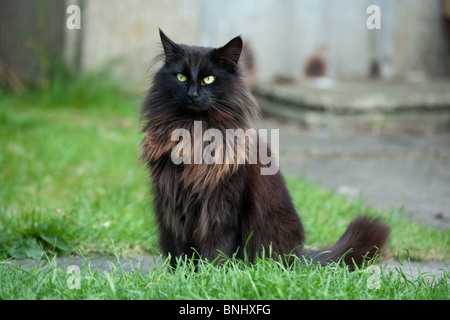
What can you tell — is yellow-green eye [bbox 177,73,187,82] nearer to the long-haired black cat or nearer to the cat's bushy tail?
the long-haired black cat

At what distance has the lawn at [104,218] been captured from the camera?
225 cm

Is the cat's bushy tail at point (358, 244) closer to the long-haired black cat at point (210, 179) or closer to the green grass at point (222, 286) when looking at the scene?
the long-haired black cat at point (210, 179)

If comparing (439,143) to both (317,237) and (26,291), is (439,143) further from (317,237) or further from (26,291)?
(26,291)

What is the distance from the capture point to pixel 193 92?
8.38ft

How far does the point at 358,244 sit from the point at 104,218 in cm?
170

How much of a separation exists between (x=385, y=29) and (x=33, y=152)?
16.4 feet

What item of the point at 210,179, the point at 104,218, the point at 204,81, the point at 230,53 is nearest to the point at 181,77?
the point at 204,81

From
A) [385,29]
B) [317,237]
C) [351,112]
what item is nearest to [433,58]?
[385,29]

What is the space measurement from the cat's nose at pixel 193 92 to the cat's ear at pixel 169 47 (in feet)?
0.85

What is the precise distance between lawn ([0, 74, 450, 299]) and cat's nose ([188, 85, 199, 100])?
0.46 metres

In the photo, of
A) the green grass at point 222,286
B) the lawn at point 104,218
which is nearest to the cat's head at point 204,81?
the lawn at point 104,218

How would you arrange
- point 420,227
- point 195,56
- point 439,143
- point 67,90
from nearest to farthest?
1. point 195,56
2. point 420,227
3. point 439,143
4. point 67,90

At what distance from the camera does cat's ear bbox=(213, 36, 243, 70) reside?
8.71 feet

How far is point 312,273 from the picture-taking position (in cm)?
233
